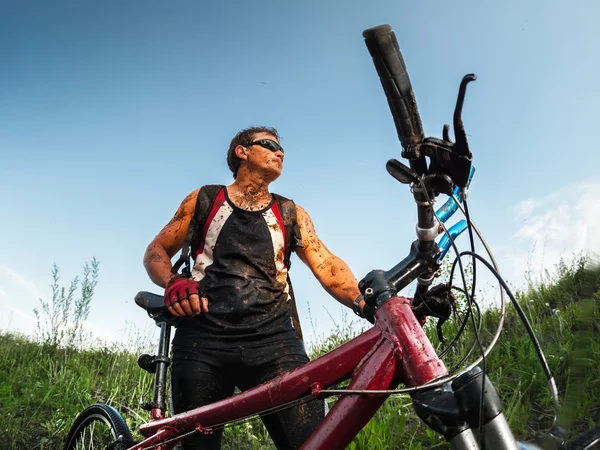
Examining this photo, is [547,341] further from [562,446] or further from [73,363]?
[73,363]

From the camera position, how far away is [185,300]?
8.18ft

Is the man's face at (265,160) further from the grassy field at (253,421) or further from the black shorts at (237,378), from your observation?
the grassy field at (253,421)

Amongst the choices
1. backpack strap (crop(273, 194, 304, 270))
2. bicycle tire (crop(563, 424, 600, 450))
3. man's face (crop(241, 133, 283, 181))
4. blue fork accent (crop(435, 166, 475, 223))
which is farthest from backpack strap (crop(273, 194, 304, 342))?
bicycle tire (crop(563, 424, 600, 450))

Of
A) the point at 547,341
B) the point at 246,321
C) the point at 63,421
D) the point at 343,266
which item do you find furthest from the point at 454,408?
the point at 63,421

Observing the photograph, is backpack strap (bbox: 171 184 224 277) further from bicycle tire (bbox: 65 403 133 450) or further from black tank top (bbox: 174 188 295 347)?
bicycle tire (bbox: 65 403 133 450)

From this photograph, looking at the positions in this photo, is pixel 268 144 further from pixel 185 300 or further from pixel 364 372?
pixel 364 372

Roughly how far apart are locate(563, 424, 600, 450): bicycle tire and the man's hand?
5.74ft

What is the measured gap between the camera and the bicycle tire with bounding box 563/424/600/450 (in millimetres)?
1010

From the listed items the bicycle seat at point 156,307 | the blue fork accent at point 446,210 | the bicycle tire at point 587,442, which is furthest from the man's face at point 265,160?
the bicycle tire at point 587,442

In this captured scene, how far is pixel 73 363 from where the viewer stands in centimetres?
632

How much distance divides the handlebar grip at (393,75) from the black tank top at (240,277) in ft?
5.67

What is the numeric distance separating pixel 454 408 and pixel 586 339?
0.91m

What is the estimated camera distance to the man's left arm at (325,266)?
3.23 meters

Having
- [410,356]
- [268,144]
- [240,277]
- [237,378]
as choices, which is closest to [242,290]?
[240,277]
